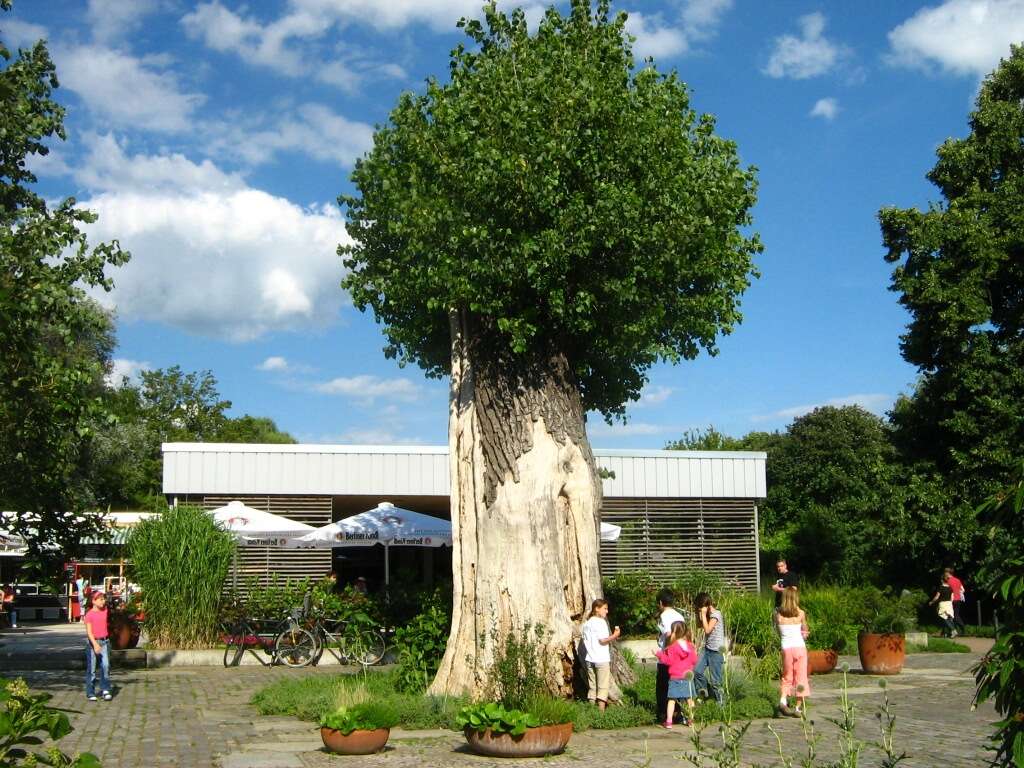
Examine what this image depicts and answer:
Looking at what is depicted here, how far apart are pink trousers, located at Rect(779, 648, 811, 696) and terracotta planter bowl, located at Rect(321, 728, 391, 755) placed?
17.1 ft

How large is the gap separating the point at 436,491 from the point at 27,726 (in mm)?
25008

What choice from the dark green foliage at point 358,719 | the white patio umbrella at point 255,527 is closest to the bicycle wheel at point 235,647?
the white patio umbrella at point 255,527

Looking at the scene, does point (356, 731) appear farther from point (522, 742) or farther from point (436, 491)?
point (436, 491)

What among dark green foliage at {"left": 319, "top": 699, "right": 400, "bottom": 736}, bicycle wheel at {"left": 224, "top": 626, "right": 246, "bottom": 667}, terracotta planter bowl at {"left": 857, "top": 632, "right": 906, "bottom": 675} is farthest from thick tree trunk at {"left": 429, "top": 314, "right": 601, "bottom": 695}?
bicycle wheel at {"left": 224, "top": 626, "right": 246, "bottom": 667}

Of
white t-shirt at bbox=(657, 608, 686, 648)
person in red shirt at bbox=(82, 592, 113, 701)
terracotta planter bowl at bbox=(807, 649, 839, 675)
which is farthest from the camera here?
terracotta planter bowl at bbox=(807, 649, 839, 675)

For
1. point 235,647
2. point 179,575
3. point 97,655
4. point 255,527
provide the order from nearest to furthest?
point 97,655 → point 235,647 → point 179,575 → point 255,527

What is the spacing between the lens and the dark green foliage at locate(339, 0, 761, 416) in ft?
41.6

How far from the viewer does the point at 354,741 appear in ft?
34.5

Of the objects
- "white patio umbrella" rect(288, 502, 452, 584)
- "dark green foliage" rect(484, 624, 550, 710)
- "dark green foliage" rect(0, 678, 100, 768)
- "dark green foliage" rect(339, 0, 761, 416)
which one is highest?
"dark green foliage" rect(339, 0, 761, 416)

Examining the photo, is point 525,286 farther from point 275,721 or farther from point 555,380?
point 275,721

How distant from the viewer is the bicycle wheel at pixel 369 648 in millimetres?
19000

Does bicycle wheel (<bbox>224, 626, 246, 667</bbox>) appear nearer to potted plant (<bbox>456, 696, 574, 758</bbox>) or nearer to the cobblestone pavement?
the cobblestone pavement

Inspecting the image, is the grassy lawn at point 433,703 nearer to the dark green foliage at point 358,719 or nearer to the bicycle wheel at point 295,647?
the dark green foliage at point 358,719

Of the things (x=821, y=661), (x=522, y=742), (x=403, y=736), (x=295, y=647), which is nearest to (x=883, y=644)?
(x=821, y=661)
